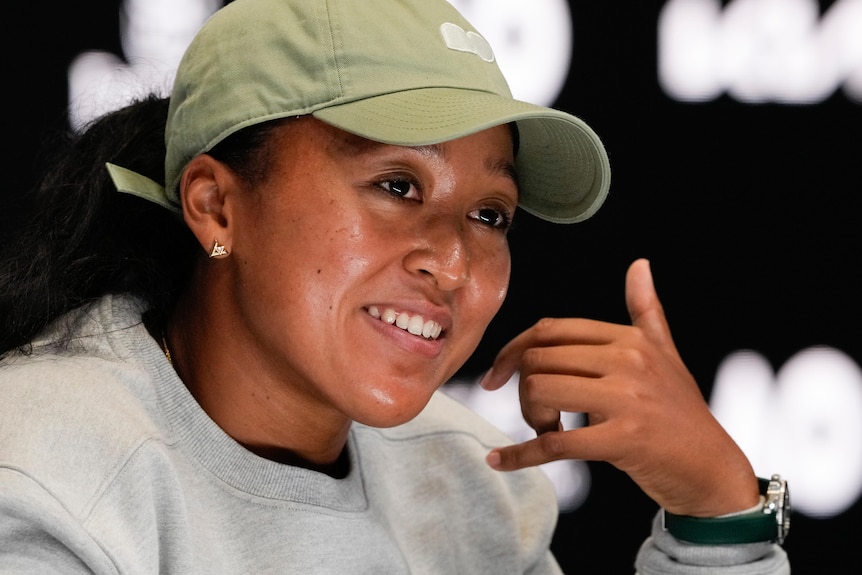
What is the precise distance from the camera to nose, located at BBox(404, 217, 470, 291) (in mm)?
1114

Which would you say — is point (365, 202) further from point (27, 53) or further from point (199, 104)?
point (27, 53)

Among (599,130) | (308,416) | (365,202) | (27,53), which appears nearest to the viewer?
(365,202)

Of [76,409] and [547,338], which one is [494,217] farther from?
[76,409]

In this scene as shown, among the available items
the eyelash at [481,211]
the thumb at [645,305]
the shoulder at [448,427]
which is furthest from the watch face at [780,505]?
the eyelash at [481,211]

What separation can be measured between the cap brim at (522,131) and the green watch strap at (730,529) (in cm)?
38

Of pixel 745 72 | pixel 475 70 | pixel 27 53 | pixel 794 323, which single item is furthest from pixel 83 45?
pixel 794 323

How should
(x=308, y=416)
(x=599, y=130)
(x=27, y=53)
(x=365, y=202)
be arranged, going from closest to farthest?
(x=365, y=202), (x=308, y=416), (x=27, y=53), (x=599, y=130)

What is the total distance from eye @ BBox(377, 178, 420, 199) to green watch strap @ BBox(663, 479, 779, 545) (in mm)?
521

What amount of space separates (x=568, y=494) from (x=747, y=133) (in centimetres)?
61

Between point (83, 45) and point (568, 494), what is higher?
point (83, 45)

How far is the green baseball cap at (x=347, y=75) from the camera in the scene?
1062mm

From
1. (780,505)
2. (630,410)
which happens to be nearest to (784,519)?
(780,505)

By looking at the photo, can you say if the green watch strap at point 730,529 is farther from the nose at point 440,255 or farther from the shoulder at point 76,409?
the shoulder at point 76,409

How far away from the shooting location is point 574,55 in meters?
1.83
